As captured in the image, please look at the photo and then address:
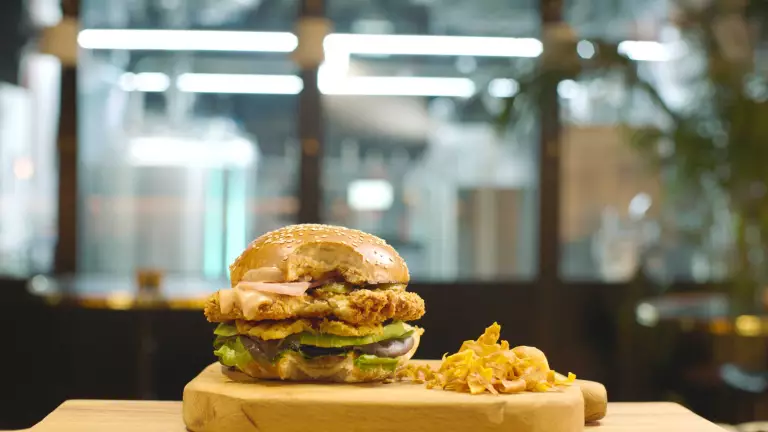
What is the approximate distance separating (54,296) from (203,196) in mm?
1129

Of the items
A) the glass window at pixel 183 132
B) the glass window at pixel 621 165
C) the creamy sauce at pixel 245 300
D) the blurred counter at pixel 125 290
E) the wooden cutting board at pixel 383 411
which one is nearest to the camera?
the wooden cutting board at pixel 383 411

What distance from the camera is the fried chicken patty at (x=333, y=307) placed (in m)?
1.89

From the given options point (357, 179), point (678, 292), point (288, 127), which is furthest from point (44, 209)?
point (678, 292)

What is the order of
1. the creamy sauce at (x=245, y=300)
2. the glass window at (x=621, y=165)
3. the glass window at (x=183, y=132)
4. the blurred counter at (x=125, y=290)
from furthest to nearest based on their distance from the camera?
the glass window at (x=183, y=132), the glass window at (x=621, y=165), the blurred counter at (x=125, y=290), the creamy sauce at (x=245, y=300)

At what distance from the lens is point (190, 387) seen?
188cm

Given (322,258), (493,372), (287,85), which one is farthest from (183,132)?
(493,372)

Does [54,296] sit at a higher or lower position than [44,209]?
lower

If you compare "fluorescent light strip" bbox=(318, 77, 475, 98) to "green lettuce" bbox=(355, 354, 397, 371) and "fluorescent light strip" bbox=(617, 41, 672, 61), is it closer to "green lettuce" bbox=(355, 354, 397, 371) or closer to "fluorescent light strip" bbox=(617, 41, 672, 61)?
"fluorescent light strip" bbox=(617, 41, 672, 61)

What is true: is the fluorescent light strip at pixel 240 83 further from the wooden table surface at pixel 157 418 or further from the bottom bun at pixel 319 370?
the bottom bun at pixel 319 370

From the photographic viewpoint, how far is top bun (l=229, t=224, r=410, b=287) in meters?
2.00

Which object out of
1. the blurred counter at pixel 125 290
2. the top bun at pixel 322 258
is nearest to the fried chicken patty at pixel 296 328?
the top bun at pixel 322 258

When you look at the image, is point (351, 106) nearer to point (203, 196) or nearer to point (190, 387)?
point (203, 196)

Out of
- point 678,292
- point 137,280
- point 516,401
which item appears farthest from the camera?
point 678,292

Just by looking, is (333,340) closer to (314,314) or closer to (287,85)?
(314,314)
